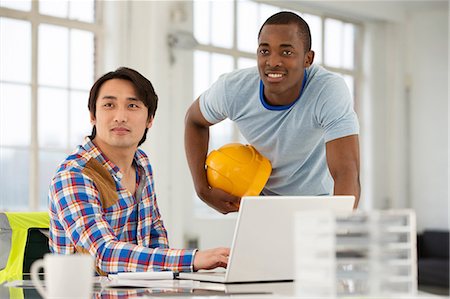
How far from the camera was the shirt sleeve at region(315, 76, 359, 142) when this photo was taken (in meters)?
2.32

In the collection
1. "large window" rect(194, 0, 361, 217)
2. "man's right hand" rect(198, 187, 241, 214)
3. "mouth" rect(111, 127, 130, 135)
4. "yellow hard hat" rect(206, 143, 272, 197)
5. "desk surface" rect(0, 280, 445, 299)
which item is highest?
"large window" rect(194, 0, 361, 217)

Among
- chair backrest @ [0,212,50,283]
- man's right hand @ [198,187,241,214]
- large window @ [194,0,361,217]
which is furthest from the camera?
large window @ [194,0,361,217]

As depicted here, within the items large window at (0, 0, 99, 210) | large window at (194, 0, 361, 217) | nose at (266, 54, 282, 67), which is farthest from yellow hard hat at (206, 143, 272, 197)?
large window at (194, 0, 361, 217)

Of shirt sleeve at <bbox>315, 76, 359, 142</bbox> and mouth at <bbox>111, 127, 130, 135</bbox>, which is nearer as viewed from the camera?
mouth at <bbox>111, 127, 130, 135</bbox>

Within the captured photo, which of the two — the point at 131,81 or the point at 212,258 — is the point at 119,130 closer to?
the point at 131,81

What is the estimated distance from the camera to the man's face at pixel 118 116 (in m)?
1.98

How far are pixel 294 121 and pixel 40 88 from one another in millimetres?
2627

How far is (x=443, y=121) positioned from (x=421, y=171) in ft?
1.64

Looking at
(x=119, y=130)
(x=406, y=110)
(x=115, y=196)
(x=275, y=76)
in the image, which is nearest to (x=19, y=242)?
(x=115, y=196)

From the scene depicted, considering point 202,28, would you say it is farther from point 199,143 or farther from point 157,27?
point 199,143

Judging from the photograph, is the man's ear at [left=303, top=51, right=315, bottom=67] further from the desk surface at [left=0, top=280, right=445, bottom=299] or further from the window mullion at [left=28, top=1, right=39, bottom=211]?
the window mullion at [left=28, top=1, right=39, bottom=211]

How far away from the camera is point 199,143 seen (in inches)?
108

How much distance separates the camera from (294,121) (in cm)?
243

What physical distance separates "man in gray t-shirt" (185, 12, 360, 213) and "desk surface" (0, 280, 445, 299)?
Answer: 2.61 feet
